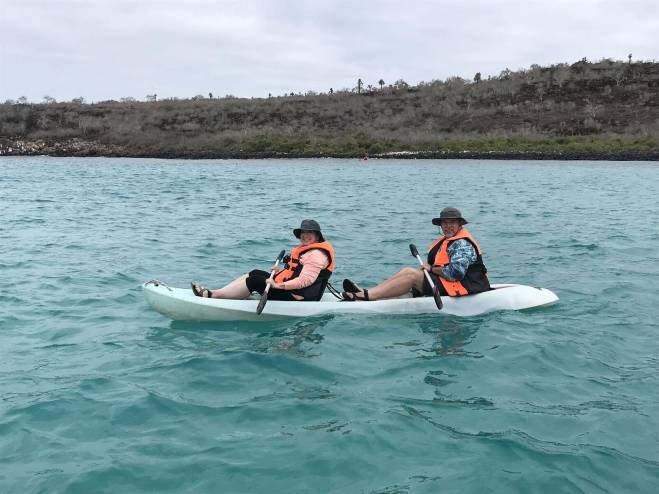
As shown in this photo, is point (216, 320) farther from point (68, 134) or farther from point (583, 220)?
point (68, 134)

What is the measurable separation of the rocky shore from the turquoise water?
25.1 meters

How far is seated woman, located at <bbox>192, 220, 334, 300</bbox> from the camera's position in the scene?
318 inches

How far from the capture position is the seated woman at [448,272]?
8.29m

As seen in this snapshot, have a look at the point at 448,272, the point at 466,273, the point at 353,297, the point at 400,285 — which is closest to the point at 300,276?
the point at 353,297

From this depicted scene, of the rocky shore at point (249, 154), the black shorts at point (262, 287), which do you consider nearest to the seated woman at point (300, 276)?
the black shorts at point (262, 287)

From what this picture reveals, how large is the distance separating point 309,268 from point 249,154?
39108 millimetres

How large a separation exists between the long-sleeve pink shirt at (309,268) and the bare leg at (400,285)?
0.83 m

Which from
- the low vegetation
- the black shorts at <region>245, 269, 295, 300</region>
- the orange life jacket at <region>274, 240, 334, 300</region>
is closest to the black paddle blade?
the orange life jacket at <region>274, 240, 334, 300</region>

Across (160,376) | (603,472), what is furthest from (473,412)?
(160,376)

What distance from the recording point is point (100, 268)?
37.8 ft

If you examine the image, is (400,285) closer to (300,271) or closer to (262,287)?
(300,271)

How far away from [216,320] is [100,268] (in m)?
4.20

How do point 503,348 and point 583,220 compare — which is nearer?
point 503,348

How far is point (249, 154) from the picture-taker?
46.2 metres
